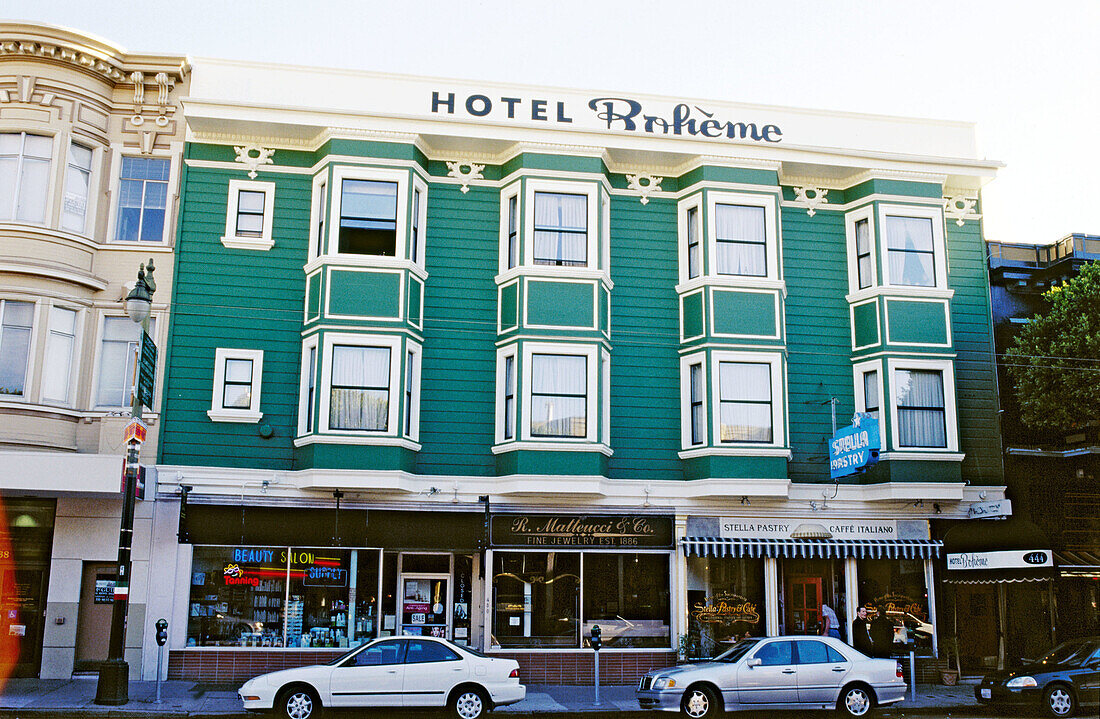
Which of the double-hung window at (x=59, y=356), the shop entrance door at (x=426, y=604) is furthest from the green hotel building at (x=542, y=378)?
the double-hung window at (x=59, y=356)

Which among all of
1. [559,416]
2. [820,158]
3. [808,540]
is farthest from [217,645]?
[820,158]

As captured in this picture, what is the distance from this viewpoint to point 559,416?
20.9 metres

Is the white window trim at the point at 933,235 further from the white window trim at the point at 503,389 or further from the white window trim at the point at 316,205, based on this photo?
the white window trim at the point at 316,205

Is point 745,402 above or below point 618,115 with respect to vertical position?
below

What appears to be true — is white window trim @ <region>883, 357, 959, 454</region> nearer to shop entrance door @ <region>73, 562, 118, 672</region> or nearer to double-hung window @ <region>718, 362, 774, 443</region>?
double-hung window @ <region>718, 362, 774, 443</region>

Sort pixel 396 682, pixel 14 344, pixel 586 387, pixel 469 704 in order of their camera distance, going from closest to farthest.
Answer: pixel 396 682, pixel 469 704, pixel 14 344, pixel 586 387

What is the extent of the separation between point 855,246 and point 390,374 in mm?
11397

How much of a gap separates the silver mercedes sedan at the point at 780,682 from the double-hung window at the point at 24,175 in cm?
1539

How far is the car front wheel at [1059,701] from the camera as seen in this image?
16734mm

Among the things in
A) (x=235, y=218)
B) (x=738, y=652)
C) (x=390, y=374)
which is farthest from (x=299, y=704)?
(x=235, y=218)

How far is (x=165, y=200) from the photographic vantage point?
21297 millimetres

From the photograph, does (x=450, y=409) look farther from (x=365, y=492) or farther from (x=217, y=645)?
(x=217, y=645)

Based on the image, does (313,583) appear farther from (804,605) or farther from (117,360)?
(804,605)

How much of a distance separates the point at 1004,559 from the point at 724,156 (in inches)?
415
